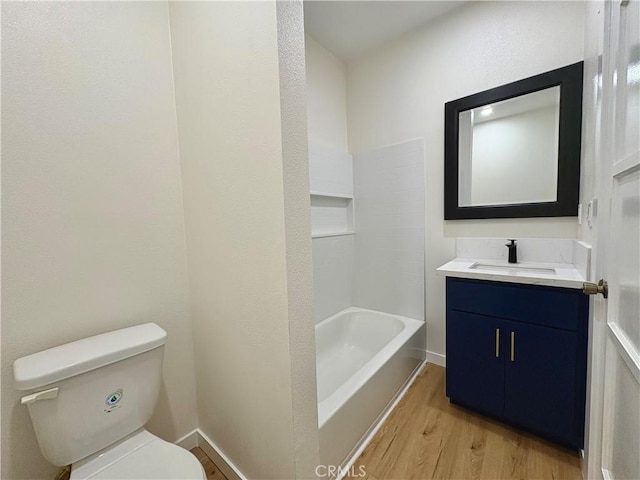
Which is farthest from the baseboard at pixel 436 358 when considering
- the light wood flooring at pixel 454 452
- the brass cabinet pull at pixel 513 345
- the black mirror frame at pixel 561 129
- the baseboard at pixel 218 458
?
the baseboard at pixel 218 458

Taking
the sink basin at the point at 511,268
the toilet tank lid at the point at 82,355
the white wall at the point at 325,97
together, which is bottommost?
the toilet tank lid at the point at 82,355

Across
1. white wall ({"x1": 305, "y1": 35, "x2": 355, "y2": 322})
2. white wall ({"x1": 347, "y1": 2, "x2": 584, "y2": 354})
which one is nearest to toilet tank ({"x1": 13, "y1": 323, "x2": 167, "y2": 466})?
white wall ({"x1": 305, "y1": 35, "x2": 355, "y2": 322})

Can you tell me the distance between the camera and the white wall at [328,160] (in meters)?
2.16

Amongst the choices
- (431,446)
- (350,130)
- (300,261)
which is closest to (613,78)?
(300,261)

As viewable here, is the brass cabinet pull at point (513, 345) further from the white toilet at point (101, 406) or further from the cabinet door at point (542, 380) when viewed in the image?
the white toilet at point (101, 406)

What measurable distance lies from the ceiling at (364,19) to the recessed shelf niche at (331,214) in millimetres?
Result: 1219

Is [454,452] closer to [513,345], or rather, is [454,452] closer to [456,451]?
[456,451]

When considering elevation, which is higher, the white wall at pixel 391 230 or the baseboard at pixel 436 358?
the white wall at pixel 391 230

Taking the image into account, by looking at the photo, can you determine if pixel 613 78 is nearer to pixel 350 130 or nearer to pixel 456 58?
pixel 456 58

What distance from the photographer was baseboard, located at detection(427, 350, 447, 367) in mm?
2184

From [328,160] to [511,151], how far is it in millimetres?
1284

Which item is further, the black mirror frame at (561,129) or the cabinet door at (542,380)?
the black mirror frame at (561,129)

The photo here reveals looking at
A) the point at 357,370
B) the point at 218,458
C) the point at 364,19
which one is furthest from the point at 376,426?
the point at 364,19

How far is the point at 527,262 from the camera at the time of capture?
1.74 meters
